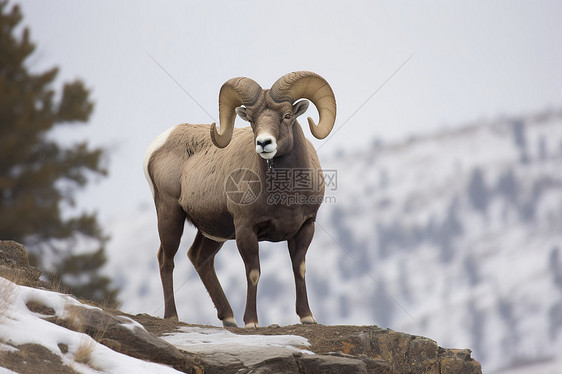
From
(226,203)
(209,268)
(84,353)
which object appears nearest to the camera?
(84,353)

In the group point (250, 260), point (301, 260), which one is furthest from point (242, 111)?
point (301, 260)

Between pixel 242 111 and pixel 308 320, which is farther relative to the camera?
pixel 242 111

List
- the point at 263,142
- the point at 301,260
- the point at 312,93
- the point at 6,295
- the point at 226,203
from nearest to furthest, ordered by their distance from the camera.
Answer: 1. the point at 6,295
2. the point at 263,142
3. the point at 301,260
4. the point at 312,93
5. the point at 226,203

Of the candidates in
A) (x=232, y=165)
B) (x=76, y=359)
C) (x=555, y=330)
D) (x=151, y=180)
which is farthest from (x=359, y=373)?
(x=555, y=330)

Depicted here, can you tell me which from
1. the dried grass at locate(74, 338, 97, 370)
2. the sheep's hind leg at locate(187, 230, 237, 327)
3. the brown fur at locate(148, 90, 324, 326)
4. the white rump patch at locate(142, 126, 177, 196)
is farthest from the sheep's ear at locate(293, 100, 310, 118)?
the dried grass at locate(74, 338, 97, 370)

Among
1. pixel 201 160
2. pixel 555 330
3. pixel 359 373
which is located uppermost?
pixel 555 330

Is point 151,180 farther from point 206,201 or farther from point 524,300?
point 524,300

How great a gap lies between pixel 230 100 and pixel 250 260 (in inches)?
92.8

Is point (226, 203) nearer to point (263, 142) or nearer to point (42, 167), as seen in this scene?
point (263, 142)

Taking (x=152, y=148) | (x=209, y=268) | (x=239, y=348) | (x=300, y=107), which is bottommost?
(x=239, y=348)

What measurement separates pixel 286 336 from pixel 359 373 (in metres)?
1.71

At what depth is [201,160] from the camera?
12750 mm

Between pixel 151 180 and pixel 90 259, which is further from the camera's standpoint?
pixel 90 259

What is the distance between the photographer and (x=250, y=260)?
36.5ft
